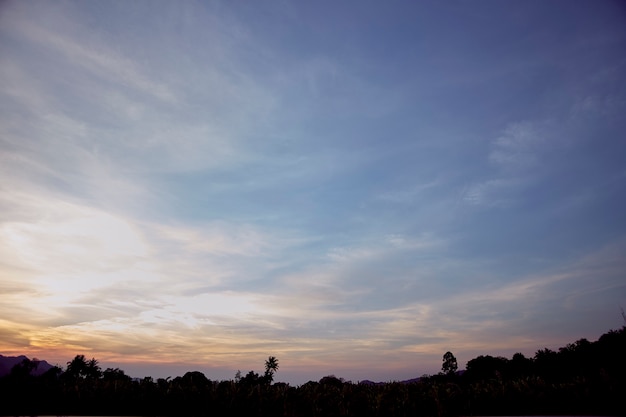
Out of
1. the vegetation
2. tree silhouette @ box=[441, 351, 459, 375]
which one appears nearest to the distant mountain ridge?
the vegetation

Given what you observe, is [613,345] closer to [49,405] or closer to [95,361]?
A: [49,405]

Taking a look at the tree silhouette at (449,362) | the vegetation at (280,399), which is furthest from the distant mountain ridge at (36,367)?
the tree silhouette at (449,362)

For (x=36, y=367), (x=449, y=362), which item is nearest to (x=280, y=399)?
(x=36, y=367)

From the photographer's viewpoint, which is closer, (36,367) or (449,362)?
(36,367)

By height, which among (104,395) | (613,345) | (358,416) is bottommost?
(358,416)

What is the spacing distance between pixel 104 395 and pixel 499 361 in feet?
221

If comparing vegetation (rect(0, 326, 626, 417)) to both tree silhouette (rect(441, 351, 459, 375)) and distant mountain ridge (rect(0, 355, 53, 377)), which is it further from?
tree silhouette (rect(441, 351, 459, 375))

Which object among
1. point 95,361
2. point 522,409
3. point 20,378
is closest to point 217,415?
point 20,378

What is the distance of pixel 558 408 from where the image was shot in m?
9.54

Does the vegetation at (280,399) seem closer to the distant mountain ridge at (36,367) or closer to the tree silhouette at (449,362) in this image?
the distant mountain ridge at (36,367)

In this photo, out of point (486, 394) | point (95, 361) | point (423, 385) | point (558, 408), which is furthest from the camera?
point (95, 361)

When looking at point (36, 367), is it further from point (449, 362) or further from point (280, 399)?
point (449, 362)

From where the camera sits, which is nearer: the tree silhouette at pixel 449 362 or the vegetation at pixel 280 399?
the vegetation at pixel 280 399

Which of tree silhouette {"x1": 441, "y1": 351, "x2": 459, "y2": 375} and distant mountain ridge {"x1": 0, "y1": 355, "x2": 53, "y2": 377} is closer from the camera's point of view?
distant mountain ridge {"x1": 0, "y1": 355, "x2": 53, "y2": 377}
